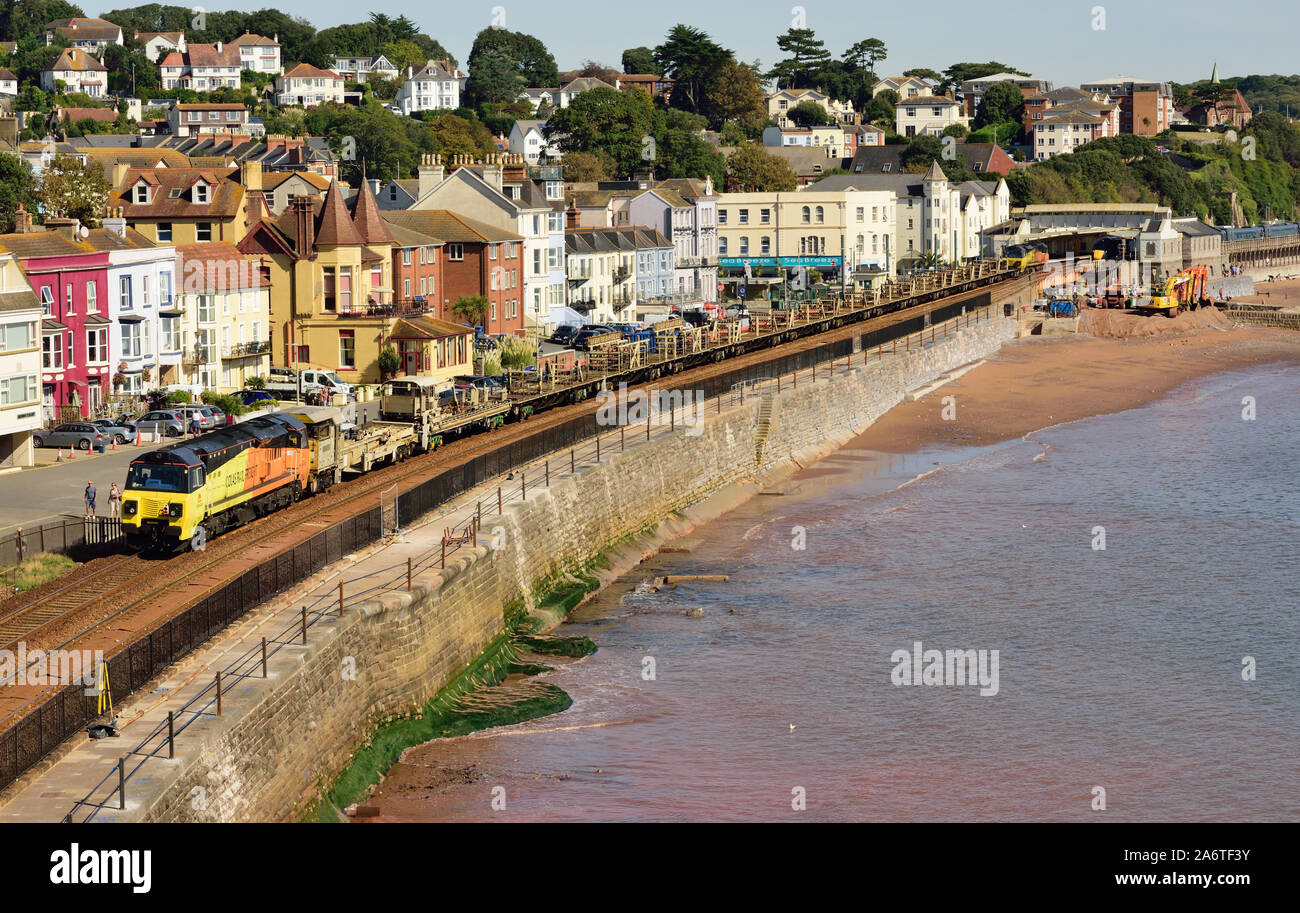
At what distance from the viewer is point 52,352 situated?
56500mm

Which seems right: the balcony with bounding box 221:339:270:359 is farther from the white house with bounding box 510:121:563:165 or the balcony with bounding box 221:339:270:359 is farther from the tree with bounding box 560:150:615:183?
the white house with bounding box 510:121:563:165

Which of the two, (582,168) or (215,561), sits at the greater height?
(582,168)

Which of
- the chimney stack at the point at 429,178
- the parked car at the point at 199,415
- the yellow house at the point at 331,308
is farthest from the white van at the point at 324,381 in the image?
the chimney stack at the point at 429,178

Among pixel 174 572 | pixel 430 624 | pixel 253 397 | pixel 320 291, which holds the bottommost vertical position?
pixel 430 624

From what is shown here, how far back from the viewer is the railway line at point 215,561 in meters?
30.2

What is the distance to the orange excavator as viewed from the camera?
116688 millimetres

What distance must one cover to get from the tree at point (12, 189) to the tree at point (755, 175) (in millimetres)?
62693

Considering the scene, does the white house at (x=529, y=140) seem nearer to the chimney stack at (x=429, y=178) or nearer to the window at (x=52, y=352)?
the chimney stack at (x=429, y=178)

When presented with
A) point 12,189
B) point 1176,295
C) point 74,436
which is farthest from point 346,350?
point 1176,295

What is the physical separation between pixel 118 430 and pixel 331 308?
16695 millimetres

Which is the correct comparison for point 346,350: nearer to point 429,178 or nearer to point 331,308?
point 331,308

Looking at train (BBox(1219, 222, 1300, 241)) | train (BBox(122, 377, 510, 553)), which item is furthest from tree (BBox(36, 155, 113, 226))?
train (BBox(1219, 222, 1300, 241))

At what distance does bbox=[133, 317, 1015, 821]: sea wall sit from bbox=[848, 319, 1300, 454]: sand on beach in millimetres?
8352
